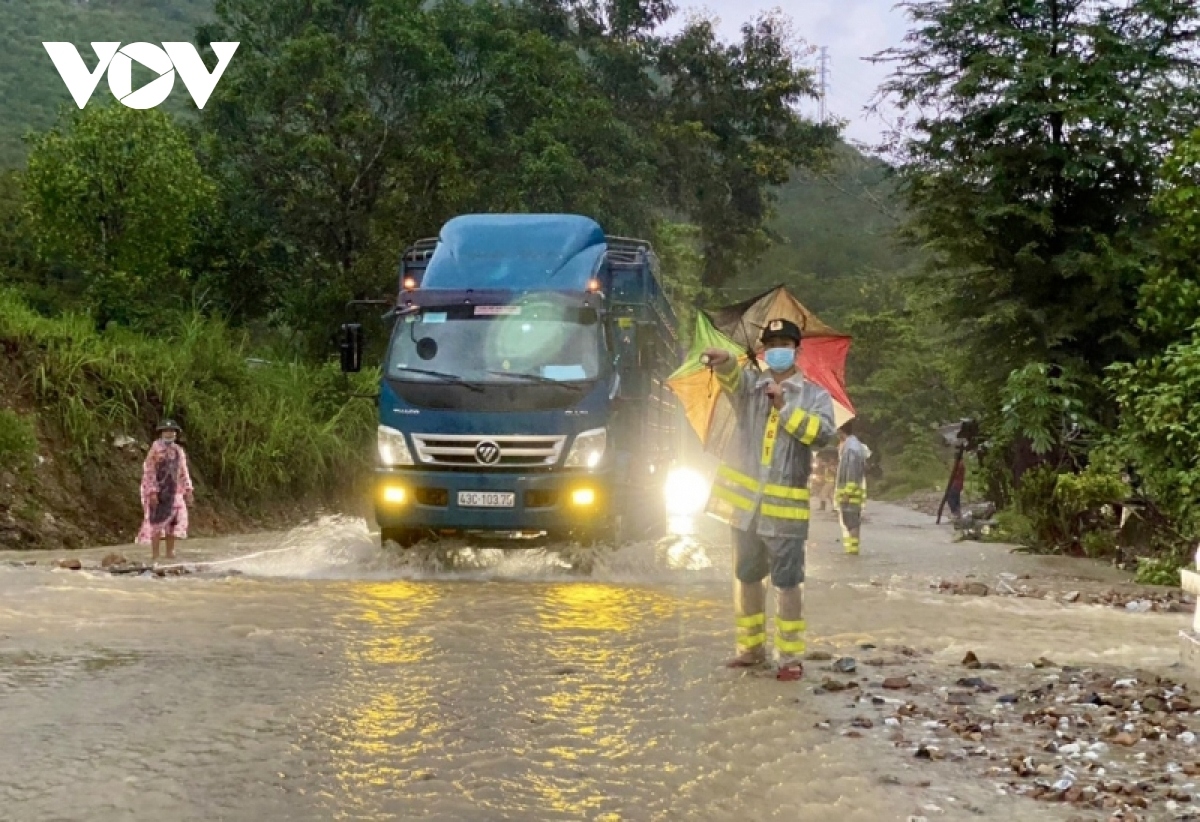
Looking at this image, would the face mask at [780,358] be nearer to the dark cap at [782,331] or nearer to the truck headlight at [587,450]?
the dark cap at [782,331]

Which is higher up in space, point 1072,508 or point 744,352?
point 744,352

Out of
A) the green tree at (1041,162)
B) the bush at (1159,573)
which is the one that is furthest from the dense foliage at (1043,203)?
the bush at (1159,573)

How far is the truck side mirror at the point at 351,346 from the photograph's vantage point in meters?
13.8

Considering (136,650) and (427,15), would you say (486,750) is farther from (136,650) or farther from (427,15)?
(427,15)

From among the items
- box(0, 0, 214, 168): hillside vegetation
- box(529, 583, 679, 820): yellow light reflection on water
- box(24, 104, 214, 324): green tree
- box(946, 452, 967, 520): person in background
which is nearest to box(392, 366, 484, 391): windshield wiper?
box(529, 583, 679, 820): yellow light reflection on water

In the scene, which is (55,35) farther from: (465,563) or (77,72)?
(465,563)

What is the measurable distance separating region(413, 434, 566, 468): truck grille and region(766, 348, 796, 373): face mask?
5052 mm

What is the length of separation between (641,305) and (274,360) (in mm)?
11124

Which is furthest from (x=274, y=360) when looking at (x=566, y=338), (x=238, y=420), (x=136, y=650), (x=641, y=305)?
(x=136, y=650)

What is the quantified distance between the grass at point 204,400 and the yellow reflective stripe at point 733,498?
13.1m

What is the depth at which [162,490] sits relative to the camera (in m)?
14.6

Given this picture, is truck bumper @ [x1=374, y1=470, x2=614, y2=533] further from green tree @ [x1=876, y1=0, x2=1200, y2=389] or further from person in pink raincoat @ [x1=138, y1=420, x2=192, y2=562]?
green tree @ [x1=876, y1=0, x2=1200, y2=389]

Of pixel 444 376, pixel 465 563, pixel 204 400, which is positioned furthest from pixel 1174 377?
pixel 204 400

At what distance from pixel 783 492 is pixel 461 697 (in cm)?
208
